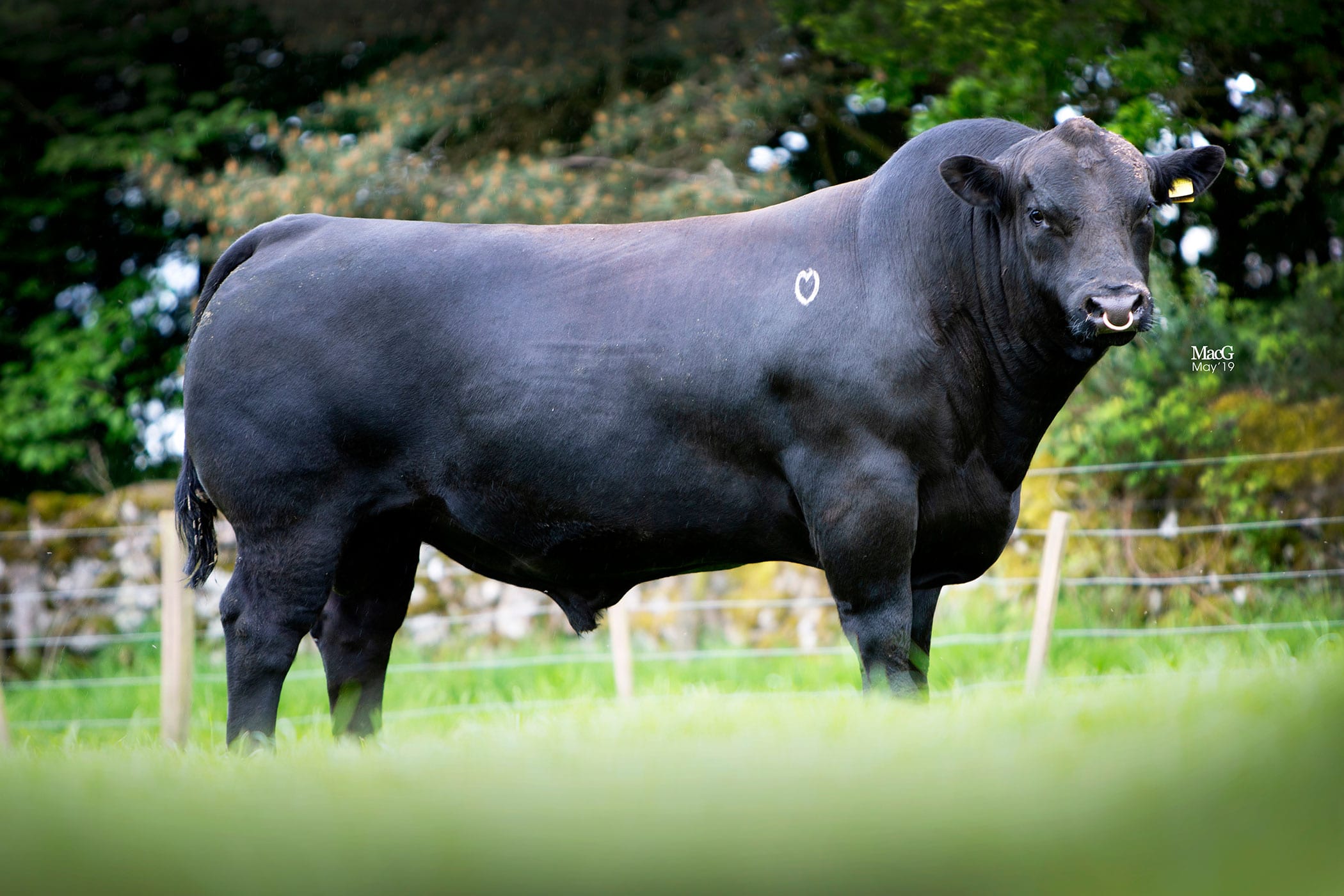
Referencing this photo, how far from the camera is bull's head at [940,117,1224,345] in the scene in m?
2.76

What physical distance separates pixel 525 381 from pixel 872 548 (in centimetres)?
102

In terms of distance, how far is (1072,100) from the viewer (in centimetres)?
652

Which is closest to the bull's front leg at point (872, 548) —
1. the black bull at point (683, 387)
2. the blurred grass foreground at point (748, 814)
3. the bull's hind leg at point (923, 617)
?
the black bull at point (683, 387)

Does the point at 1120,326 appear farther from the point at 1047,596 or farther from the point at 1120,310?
the point at 1047,596

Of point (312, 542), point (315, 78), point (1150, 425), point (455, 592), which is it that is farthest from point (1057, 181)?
point (455, 592)

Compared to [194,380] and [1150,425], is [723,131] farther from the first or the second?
[194,380]

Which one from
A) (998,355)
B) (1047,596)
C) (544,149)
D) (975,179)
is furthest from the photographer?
(544,149)

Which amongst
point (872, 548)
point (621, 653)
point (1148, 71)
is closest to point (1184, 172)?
point (872, 548)

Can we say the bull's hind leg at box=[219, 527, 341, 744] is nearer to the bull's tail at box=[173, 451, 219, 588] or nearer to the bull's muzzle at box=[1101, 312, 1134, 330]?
the bull's tail at box=[173, 451, 219, 588]

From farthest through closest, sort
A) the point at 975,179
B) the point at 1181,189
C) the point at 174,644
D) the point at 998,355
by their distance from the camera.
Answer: the point at 174,644
the point at 1181,189
the point at 998,355
the point at 975,179

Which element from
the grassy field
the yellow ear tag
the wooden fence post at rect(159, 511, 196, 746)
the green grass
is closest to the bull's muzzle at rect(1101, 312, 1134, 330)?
the yellow ear tag

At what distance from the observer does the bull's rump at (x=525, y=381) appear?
10.3 feet

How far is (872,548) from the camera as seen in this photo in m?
2.94

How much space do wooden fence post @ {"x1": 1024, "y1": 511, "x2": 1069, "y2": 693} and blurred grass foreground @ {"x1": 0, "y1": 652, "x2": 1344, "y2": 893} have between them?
418 centimetres
